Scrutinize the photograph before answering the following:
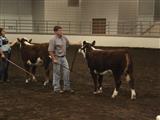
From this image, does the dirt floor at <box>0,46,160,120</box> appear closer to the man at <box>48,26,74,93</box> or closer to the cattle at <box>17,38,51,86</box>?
the man at <box>48,26,74,93</box>

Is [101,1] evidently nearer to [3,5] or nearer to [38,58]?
[3,5]

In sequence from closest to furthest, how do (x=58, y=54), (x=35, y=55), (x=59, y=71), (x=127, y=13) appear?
(x=58, y=54) < (x=59, y=71) < (x=35, y=55) < (x=127, y=13)

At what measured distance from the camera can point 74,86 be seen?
47.0ft

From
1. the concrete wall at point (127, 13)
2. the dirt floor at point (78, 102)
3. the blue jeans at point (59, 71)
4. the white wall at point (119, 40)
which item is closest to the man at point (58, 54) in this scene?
the blue jeans at point (59, 71)

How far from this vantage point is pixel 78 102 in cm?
1137

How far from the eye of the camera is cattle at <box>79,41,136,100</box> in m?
11.9

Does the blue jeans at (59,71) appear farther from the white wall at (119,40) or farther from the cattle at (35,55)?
the white wall at (119,40)

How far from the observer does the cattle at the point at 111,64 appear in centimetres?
1192

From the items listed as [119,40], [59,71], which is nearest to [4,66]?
[59,71]

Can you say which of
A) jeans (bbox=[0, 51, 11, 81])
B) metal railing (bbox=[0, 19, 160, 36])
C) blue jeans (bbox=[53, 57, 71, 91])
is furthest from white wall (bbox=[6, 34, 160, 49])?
blue jeans (bbox=[53, 57, 71, 91])

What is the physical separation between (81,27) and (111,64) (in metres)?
28.5

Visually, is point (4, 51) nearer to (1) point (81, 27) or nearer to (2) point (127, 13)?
(2) point (127, 13)

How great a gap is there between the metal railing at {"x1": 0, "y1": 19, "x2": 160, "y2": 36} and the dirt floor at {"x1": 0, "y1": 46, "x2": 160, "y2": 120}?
20.3 meters

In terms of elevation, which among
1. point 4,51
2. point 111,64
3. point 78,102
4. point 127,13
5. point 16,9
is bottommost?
point 78,102
